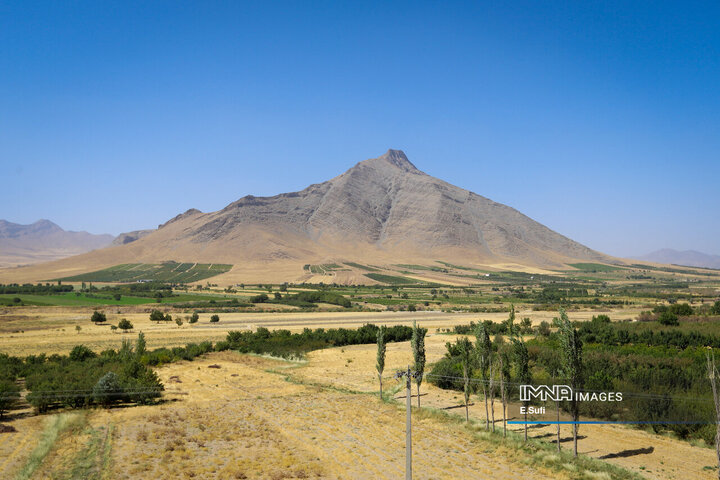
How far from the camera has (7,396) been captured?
24.9 meters

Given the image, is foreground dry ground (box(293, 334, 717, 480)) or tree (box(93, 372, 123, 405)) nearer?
foreground dry ground (box(293, 334, 717, 480))

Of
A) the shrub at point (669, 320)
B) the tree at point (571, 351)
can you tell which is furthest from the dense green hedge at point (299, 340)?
the tree at point (571, 351)

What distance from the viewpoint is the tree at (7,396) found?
23795mm

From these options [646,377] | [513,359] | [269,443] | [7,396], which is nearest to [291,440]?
[269,443]

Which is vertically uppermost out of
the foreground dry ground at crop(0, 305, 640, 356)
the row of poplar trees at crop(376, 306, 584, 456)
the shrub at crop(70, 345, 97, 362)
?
the row of poplar trees at crop(376, 306, 584, 456)

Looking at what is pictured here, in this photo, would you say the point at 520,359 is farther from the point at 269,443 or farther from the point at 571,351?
the point at 269,443

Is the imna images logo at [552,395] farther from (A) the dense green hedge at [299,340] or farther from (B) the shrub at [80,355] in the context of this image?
(B) the shrub at [80,355]

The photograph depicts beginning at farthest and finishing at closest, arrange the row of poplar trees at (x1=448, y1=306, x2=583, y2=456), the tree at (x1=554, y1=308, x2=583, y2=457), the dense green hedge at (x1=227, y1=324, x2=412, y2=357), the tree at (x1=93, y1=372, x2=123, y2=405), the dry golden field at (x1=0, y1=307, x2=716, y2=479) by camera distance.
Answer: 1. the dense green hedge at (x1=227, y1=324, x2=412, y2=357)
2. the tree at (x1=93, y1=372, x2=123, y2=405)
3. the row of poplar trees at (x1=448, y1=306, x2=583, y2=456)
4. the tree at (x1=554, y1=308, x2=583, y2=457)
5. the dry golden field at (x1=0, y1=307, x2=716, y2=479)

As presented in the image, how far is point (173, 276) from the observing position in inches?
7205

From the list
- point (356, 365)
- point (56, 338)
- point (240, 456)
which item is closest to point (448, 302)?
point (356, 365)

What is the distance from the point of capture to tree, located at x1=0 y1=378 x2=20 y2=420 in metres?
23.8

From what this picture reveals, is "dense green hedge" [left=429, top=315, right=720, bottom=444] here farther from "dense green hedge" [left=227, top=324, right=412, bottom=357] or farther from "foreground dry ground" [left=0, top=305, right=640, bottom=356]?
"foreground dry ground" [left=0, top=305, right=640, bottom=356]

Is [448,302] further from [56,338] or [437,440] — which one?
[437,440]

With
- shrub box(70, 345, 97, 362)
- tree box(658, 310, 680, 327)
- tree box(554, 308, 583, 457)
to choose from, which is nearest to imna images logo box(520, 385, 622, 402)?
tree box(554, 308, 583, 457)
